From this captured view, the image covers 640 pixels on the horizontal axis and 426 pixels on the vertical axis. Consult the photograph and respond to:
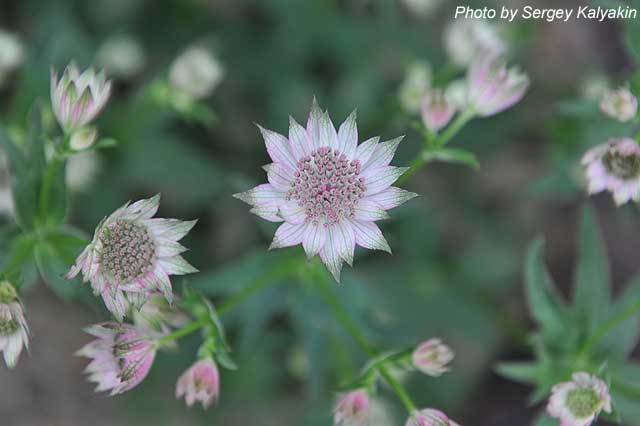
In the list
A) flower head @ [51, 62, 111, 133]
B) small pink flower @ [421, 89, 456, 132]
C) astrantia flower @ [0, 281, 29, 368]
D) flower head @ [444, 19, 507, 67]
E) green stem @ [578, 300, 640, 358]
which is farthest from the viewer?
flower head @ [444, 19, 507, 67]

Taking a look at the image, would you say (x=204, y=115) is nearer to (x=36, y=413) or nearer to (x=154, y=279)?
(x=154, y=279)

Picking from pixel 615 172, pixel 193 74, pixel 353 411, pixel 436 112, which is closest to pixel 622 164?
pixel 615 172

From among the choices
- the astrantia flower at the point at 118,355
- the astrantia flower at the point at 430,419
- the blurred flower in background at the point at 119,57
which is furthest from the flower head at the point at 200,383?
the blurred flower in background at the point at 119,57

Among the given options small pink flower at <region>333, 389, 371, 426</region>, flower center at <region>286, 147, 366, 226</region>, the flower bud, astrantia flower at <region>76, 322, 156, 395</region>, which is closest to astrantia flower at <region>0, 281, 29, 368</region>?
astrantia flower at <region>76, 322, 156, 395</region>

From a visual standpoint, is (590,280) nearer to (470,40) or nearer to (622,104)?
(622,104)

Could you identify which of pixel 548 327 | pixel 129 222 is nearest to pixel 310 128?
pixel 129 222

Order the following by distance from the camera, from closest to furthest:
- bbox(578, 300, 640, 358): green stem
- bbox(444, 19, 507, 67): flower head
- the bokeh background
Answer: bbox(578, 300, 640, 358): green stem, bbox(444, 19, 507, 67): flower head, the bokeh background

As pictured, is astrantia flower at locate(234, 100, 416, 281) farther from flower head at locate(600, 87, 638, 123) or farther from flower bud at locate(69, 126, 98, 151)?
flower head at locate(600, 87, 638, 123)
